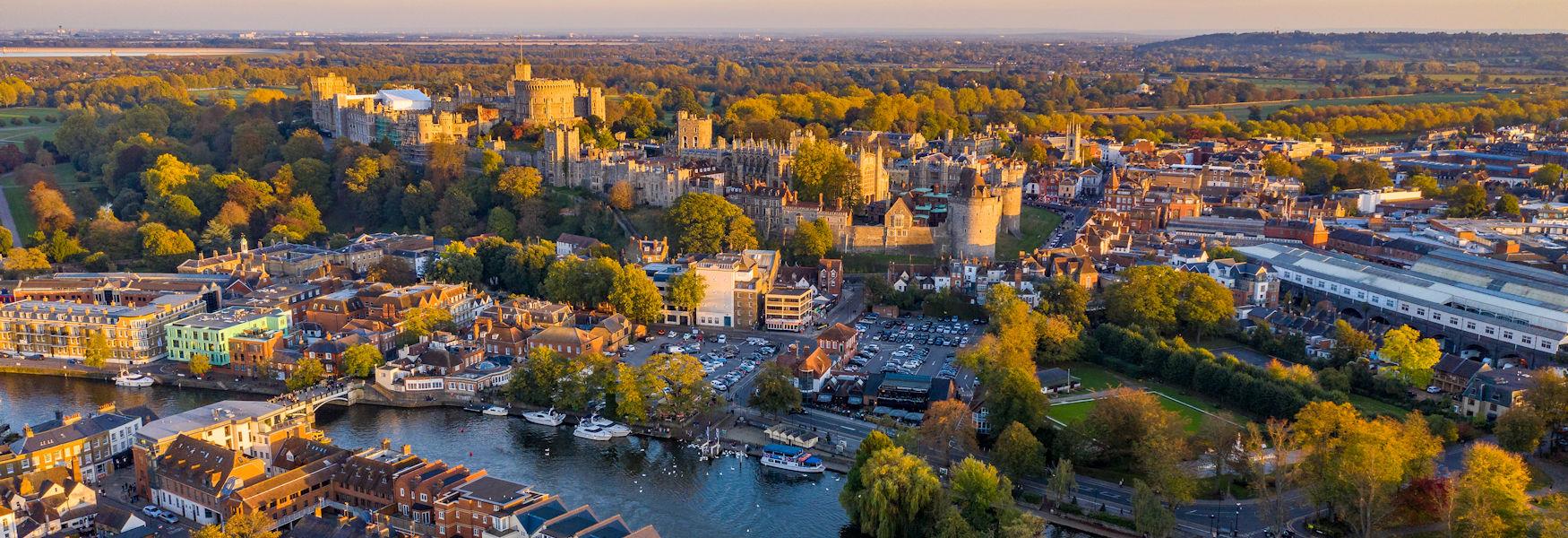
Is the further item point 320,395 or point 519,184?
point 519,184

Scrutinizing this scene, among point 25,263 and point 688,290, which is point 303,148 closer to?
point 25,263

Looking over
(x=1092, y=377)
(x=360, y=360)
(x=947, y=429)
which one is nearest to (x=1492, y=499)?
(x=947, y=429)

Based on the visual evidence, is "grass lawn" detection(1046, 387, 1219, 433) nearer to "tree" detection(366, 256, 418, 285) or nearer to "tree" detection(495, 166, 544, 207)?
"tree" detection(366, 256, 418, 285)

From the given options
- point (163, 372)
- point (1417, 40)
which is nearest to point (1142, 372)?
point (163, 372)

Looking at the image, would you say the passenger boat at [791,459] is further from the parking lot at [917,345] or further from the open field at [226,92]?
the open field at [226,92]

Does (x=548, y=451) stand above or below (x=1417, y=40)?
below

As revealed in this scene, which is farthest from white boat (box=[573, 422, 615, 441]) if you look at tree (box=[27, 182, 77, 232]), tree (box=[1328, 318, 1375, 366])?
tree (box=[27, 182, 77, 232])

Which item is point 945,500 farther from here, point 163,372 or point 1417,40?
point 1417,40
